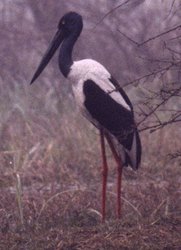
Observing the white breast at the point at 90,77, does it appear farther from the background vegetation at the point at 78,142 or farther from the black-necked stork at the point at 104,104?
the background vegetation at the point at 78,142

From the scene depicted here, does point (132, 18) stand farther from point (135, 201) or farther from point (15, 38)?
point (135, 201)

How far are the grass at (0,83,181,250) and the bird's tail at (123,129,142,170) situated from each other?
0.90 feet

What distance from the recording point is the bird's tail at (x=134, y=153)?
638 cm

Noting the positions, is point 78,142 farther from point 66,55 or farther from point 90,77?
point 90,77

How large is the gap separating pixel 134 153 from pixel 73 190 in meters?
0.61

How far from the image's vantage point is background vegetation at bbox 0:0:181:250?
17.9ft

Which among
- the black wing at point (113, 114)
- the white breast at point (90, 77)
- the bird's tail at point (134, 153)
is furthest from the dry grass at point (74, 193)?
the white breast at point (90, 77)

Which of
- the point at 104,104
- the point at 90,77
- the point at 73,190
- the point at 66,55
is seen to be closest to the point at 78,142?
the point at 73,190

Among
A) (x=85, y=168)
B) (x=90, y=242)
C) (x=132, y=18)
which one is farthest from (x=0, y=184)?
(x=132, y=18)

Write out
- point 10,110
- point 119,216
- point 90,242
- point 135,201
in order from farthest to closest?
point 10,110, point 135,201, point 119,216, point 90,242

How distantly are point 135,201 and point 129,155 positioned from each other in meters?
0.51

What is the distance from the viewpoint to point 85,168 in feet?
26.6

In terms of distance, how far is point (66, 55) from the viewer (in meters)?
6.59

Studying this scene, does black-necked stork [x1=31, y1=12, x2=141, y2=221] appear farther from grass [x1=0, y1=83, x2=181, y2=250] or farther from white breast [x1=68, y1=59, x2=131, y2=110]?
grass [x1=0, y1=83, x2=181, y2=250]
